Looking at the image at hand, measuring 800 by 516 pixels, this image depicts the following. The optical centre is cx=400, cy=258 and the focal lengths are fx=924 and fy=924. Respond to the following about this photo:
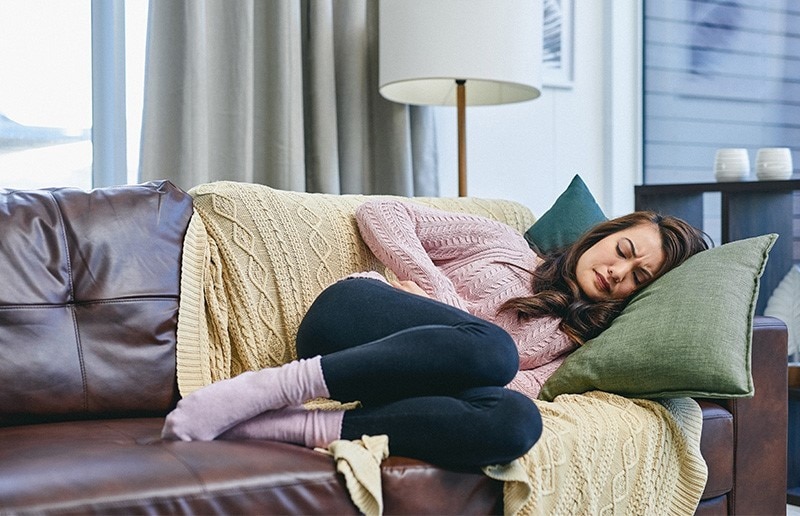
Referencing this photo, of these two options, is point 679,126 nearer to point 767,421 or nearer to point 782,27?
point 782,27

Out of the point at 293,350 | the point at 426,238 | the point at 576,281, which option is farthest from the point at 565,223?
the point at 293,350

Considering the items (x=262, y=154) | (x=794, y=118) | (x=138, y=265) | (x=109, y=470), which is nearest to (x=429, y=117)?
(x=262, y=154)

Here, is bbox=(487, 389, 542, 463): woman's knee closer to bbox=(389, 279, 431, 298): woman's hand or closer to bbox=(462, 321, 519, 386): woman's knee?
bbox=(462, 321, 519, 386): woman's knee

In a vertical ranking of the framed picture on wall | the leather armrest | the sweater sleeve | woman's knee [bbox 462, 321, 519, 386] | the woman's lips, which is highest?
the framed picture on wall

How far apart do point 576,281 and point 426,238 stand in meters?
0.37

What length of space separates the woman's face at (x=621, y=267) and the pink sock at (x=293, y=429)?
2.61ft

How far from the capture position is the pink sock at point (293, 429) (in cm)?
160

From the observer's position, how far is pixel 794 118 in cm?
334

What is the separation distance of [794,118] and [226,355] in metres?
2.36

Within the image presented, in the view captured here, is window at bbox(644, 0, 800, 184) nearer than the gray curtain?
No

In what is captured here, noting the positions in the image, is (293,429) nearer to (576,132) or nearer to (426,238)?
(426,238)

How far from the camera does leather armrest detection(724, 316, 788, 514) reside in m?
1.98

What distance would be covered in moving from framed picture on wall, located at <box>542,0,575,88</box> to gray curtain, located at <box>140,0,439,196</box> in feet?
2.30

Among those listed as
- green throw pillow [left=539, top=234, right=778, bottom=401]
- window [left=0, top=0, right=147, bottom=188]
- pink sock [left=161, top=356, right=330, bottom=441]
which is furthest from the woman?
window [left=0, top=0, right=147, bottom=188]
